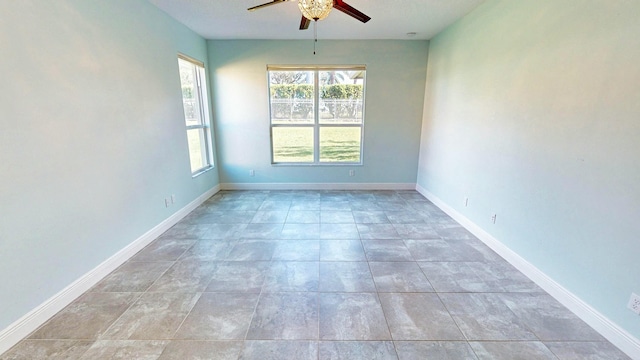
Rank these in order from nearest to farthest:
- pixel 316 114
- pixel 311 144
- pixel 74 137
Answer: pixel 74 137 → pixel 316 114 → pixel 311 144

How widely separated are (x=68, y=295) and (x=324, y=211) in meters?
2.74

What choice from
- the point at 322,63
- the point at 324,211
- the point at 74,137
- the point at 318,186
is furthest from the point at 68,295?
the point at 322,63

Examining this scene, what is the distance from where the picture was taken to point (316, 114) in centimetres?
482

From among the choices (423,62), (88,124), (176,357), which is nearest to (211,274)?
(176,357)

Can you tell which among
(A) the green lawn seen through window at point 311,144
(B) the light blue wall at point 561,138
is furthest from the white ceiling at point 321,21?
(A) the green lawn seen through window at point 311,144

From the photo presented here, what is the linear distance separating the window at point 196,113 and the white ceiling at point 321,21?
55cm

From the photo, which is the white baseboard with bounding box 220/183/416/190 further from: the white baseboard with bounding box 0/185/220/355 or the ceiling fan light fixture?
the ceiling fan light fixture

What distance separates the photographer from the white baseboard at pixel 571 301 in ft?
5.23

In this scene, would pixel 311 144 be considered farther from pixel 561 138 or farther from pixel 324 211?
pixel 561 138

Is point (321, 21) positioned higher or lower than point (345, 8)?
higher

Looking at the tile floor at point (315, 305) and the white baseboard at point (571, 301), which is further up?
the white baseboard at point (571, 301)

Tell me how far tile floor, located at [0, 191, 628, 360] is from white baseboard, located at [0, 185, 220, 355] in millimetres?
53

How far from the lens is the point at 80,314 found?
189cm

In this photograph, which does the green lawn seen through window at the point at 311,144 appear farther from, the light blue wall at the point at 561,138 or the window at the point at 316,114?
the light blue wall at the point at 561,138
